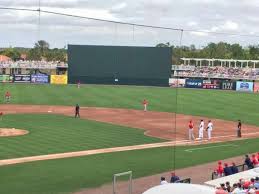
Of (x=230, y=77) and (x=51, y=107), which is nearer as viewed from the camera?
(x=51, y=107)

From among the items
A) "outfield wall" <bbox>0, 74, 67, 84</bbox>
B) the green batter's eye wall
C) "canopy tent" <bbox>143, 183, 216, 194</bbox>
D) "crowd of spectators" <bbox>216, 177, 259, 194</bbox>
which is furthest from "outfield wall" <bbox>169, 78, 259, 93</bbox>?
"canopy tent" <bbox>143, 183, 216, 194</bbox>

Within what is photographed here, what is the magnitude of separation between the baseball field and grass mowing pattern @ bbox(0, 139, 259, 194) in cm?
4

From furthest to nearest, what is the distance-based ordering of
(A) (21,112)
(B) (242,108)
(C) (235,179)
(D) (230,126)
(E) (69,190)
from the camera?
1. (B) (242,108)
2. (A) (21,112)
3. (D) (230,126)
4. (E) (69,190)
5. (C) (235,179)

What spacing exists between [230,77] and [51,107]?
4508 cm

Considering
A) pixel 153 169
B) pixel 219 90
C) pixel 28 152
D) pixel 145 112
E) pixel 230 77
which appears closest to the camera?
pixel 153 169

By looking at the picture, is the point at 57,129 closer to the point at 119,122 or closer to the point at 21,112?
the point at 119,122

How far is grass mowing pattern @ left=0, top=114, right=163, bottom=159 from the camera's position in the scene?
1023 inches

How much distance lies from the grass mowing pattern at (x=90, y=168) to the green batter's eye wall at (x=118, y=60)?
2910 centimetres

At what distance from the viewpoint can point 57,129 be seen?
33219mm

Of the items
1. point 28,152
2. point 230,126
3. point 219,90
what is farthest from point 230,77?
point 28,152

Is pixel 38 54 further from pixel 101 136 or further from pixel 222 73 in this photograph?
pixel 101 136

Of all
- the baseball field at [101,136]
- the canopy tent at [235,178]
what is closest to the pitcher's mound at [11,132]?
the baseball field at [101,136]

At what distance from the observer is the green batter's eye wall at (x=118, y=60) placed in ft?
182

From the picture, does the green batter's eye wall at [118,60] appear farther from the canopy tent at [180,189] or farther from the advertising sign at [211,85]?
the canopy tent at [180,189]
